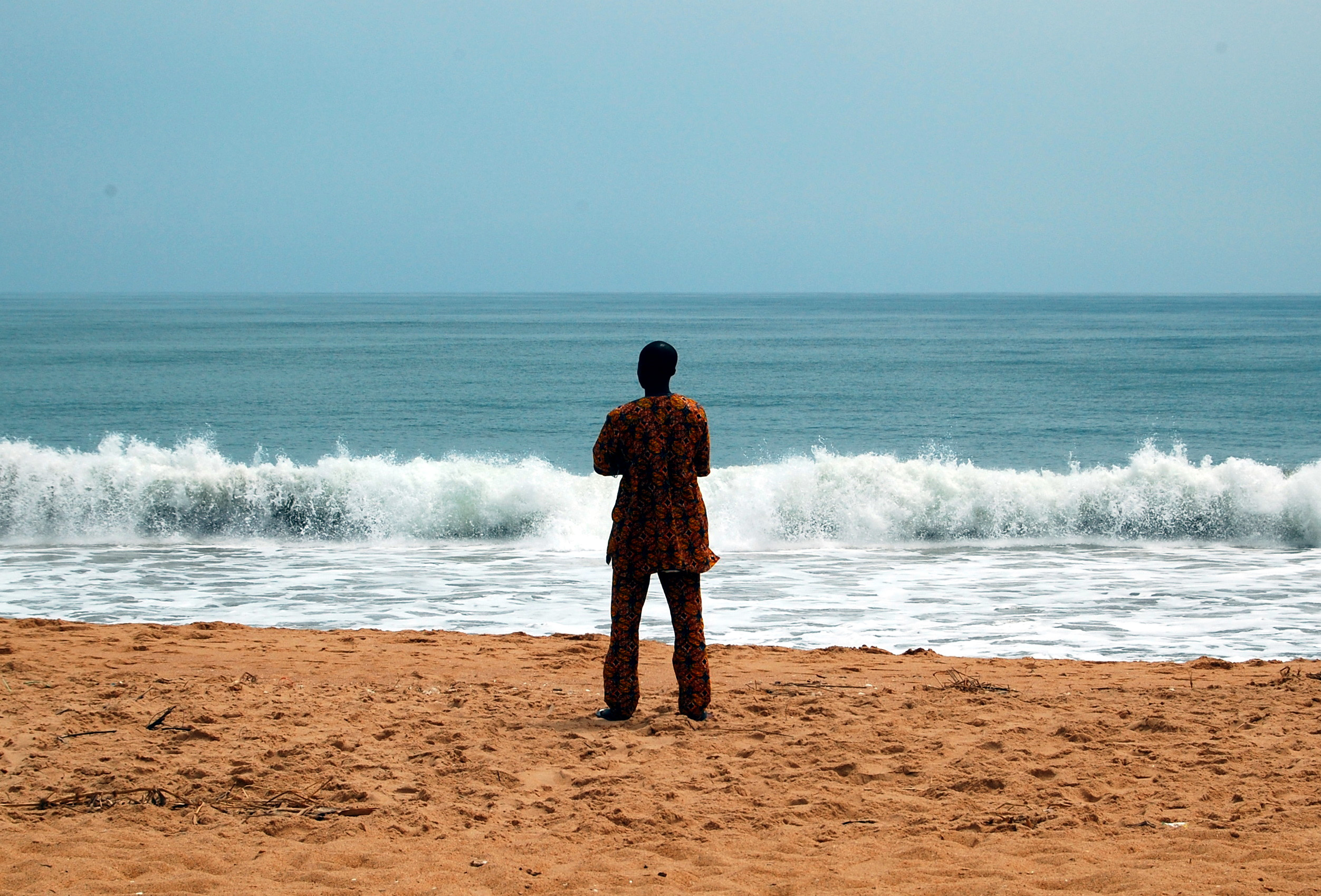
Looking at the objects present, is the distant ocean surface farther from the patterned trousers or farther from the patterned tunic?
the patterned tunic

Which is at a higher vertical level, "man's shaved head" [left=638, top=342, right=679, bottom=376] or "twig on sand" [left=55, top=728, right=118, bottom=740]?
"man's shaved head" [left=638, top=342, right=679, bottom=376]

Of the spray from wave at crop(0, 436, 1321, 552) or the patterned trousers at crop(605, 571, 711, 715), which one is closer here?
the patterned trousers at crop(605, 571, 711, 715)

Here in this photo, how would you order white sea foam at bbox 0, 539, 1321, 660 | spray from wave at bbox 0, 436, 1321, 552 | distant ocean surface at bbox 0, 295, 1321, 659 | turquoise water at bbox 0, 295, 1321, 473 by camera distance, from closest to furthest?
white sea foam at bbox 0, 539, 1321, 660 → distant ocean surface at bbox 0, 295, 1321, 659 → spray from wave at bbox 0, 436, 1321, 552 → turquoise water at bbox 0, 295, 1321, 473

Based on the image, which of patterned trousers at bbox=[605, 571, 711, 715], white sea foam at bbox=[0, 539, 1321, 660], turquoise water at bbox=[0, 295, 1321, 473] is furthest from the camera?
turquoise water at bbox=[0, 295, 1321, 473]

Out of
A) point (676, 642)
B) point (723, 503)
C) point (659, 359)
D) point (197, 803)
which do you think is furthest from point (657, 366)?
point (723, 503)

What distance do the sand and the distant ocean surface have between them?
2.56m

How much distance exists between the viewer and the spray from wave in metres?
15.0

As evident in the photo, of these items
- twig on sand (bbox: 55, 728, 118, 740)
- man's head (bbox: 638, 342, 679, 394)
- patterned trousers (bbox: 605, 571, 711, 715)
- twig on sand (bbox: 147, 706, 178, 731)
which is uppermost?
man's head (bbox: 638, 342, 679, 394)

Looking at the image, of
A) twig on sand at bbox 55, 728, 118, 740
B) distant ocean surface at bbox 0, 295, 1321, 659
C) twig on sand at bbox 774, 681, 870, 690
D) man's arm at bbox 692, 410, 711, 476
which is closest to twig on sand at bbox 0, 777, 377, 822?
twig on sand at bbox 55, 728, 118, 740

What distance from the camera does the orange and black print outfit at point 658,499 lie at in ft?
17.6

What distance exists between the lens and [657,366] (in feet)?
17.6

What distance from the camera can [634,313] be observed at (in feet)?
416

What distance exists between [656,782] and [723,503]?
1063cm

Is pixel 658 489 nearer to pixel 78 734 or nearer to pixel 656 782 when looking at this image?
pixel 656 782
